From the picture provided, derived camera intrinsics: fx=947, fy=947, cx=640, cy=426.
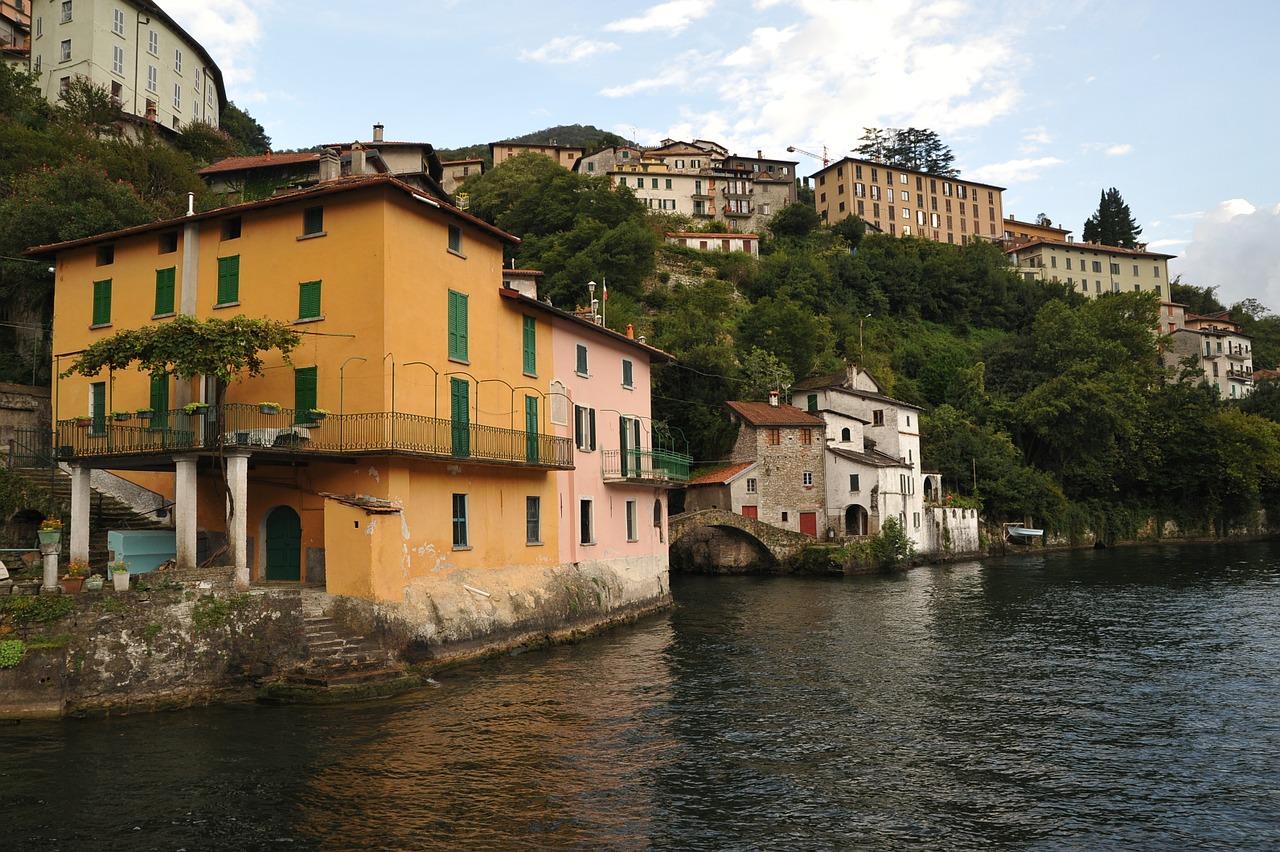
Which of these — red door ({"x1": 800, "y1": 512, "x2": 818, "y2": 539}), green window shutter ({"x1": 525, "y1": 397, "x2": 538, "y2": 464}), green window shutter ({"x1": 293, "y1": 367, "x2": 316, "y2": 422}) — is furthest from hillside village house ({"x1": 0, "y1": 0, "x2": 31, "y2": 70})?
red door ({"x1": 800, "y1": 512, "x2": 818, "y2": 539})

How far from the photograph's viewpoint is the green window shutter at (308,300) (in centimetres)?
2436

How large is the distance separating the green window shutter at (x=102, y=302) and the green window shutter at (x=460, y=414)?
10433 millimetres

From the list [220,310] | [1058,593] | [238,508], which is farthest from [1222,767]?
[1058,593]

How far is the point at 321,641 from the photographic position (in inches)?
834

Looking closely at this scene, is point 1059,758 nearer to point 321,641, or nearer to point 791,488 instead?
point 321,641

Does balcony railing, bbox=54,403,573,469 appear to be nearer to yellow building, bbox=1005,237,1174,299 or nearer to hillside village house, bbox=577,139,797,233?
hillside village house, bbox=577,139,797,233

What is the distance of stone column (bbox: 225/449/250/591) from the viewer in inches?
838

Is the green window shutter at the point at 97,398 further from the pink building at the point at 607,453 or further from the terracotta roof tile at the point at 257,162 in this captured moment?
the terracotta roof tile at the point at 257,162

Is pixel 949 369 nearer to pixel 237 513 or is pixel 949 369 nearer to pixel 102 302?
pixel 102 302

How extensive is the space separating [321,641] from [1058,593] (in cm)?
3476

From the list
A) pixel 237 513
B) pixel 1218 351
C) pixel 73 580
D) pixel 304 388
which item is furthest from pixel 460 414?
pixel 1218 351

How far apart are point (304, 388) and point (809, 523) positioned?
40617mm

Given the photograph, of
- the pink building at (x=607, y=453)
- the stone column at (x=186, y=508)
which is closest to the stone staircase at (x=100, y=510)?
the stone column at (x=186, y=508)

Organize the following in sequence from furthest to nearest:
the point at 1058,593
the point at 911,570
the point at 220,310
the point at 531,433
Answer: the point at 911,570, the point at 1058,593, the point at 531,433, the point at 220,310
